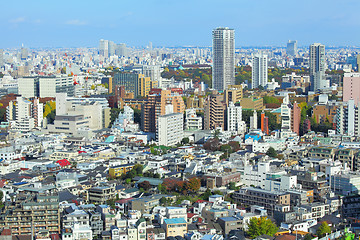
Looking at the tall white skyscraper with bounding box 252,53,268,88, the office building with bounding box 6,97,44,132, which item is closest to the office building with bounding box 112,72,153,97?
the office building with bounding box 6,97,44,132

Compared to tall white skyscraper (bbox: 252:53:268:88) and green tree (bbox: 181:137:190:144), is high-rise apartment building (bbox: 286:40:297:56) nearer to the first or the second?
tall white skyscraper (bbox: 252:53:268:88)

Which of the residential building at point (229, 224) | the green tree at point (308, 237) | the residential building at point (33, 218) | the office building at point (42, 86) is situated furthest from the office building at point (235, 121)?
the residential building at point (33, 218)

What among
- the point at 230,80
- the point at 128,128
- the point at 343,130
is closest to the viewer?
the point at 343,130

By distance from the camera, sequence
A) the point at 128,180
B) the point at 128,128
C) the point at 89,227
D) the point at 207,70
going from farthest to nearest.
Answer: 1. the point at 207,70
2. the point at 128,128
3. the point at 128,180
4. the point at 89,227

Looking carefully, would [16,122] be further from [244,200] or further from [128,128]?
[244,200]

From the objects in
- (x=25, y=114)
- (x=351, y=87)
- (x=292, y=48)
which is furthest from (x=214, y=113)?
(x=292, y=48)

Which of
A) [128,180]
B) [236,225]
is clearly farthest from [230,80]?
[236,225]

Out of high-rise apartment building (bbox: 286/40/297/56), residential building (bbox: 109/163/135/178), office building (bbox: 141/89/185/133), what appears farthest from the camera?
high-rise apartment building (bbox: 286/40/297/56)
